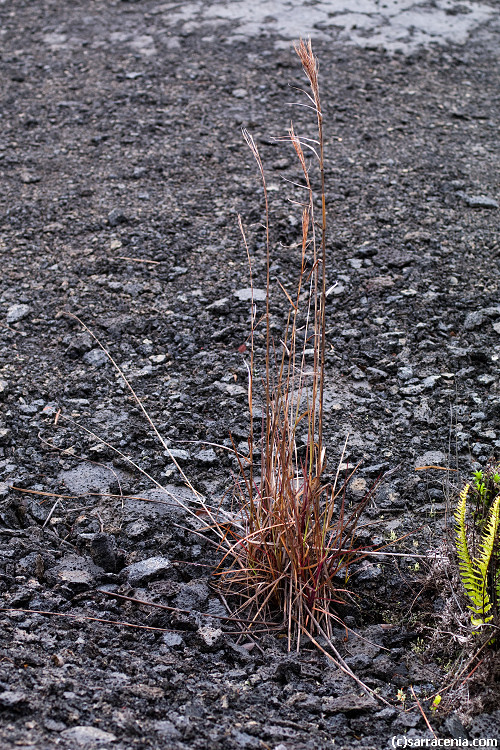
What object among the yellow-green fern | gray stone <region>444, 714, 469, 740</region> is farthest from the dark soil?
the yellow-green fern

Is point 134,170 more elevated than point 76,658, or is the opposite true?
point 134,170

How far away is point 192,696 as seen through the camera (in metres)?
1.37

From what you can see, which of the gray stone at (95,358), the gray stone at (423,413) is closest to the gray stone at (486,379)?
the gray stone at (423,413)

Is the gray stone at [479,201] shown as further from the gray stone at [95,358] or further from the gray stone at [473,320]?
the gray stone at [95,358]

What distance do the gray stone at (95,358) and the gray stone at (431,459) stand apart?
3.88ft

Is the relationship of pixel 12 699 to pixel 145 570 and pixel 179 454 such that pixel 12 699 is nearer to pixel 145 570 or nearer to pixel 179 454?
pixel 145 570

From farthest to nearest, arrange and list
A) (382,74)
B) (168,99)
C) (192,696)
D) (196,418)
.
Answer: (382,74) < (168,99) < (196,418) < (192,696)

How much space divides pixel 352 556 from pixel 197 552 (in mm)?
414

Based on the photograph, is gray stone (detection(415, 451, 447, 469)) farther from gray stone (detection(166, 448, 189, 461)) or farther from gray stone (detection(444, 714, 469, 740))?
gray stone (detection(444, 714, 469, 740))

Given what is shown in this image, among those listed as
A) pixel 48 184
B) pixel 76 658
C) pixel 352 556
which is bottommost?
pixel 352 556

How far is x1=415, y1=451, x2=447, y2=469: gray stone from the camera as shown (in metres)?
2.10

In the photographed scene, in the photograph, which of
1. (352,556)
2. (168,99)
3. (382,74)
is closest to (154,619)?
(352,556)

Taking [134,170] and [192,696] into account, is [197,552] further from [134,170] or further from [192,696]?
[134,170]

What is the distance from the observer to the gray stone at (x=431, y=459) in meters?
2.10
